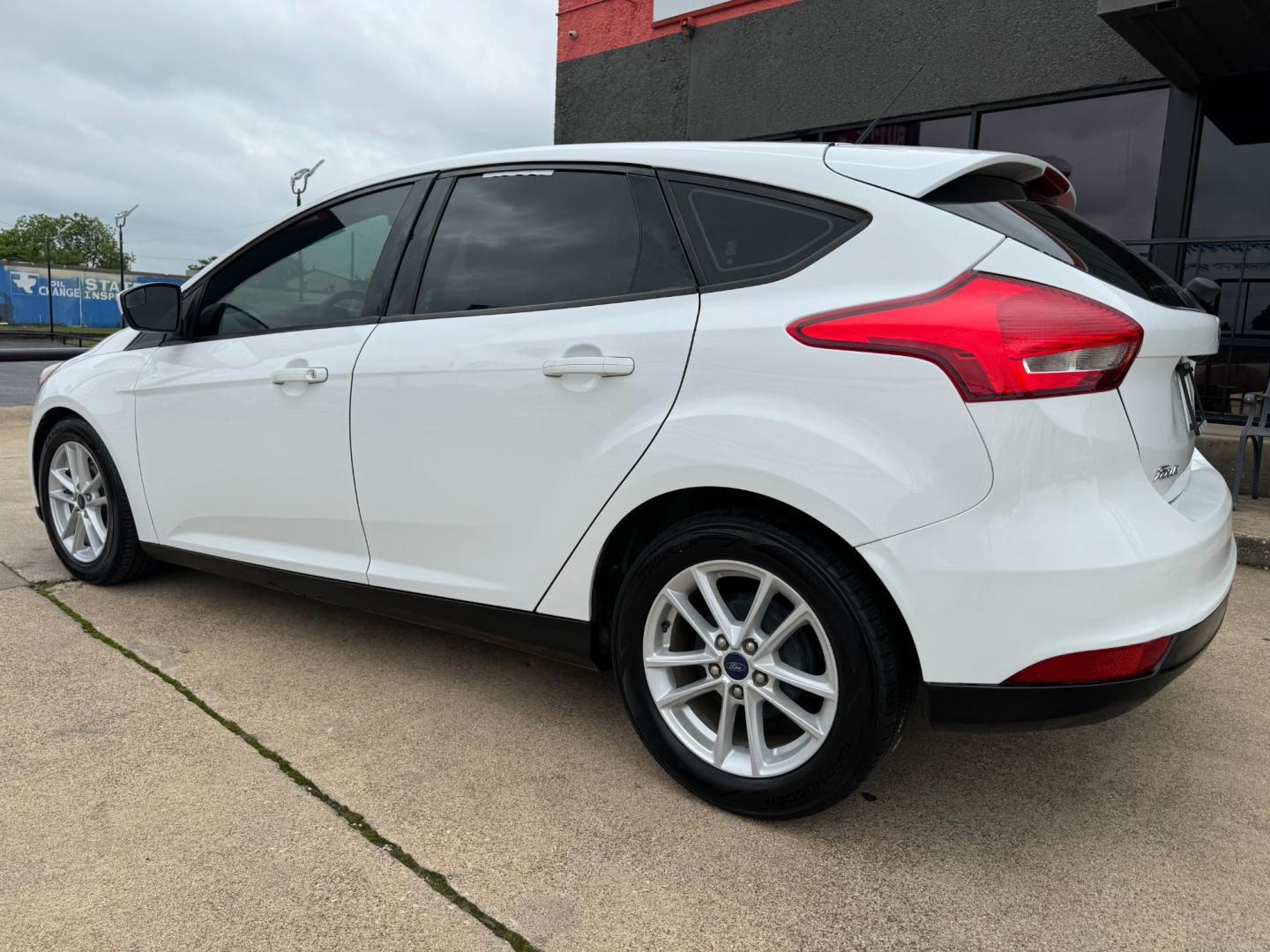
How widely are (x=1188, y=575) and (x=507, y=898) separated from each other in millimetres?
1564

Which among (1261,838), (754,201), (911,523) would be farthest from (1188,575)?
(754,201)

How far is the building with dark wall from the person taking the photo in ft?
21.7

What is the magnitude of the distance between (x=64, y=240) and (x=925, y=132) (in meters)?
98.3

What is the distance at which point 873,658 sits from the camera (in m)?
1.91

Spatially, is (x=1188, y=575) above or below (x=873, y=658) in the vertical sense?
above

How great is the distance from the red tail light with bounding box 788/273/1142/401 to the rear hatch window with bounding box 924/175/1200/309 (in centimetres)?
17

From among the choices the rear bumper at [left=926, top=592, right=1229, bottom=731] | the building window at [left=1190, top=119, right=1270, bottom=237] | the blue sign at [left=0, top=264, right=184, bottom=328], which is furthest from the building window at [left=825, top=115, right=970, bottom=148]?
the blue sign at [left=0, top=264, right=184, bottom=328]

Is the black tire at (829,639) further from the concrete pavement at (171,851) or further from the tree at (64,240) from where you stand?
the tree at (64,240)

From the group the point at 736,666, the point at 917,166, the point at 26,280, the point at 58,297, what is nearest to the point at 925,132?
the point at 917,166

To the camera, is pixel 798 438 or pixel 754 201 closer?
pixel 798 438

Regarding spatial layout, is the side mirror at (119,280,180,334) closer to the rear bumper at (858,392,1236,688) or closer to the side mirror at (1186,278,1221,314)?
the rear bumper at (858,392,1236,688)

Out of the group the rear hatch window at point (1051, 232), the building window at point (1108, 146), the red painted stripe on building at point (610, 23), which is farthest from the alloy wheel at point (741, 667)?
the red painted stripe on building at point (610, 23)

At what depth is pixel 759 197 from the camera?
2180mm

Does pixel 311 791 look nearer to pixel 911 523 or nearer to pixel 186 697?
pixel 186 697
